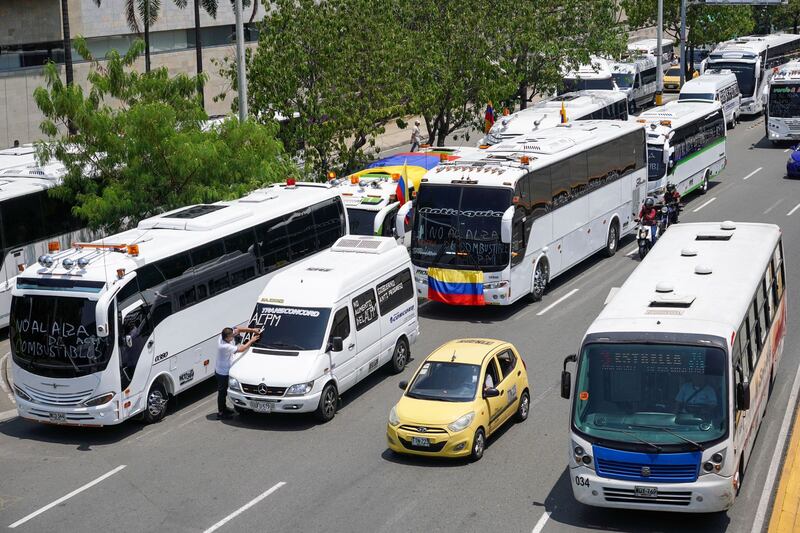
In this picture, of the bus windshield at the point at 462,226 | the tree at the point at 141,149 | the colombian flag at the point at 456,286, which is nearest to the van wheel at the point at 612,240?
the bus windshield at the point at 462,226

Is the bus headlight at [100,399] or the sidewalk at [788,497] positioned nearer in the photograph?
the sidewalk at [788,497]

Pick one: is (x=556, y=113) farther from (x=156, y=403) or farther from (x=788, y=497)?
(x=788, y=497)

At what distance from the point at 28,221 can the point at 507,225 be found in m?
11.0

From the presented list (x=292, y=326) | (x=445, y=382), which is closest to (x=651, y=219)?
(x=292, y=326)

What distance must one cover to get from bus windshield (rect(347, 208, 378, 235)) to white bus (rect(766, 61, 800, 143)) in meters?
24.3

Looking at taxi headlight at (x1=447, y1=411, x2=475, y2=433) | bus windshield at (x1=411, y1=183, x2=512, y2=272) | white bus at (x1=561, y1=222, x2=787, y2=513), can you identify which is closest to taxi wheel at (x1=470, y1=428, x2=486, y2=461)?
taxi headlight at (x1=447, y1=411, x2=475, y2=433)

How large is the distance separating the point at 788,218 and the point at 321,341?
65.7 ft

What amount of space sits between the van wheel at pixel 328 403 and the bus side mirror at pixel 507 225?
674cm

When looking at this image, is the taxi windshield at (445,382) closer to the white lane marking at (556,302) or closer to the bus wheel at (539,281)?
the white lane marking at (556,302)

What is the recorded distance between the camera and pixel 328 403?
19.5m

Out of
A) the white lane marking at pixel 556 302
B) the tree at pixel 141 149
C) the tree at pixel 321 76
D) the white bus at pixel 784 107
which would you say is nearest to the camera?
the tree at pixel 141 149

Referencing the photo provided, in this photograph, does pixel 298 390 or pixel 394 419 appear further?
pixel 298 390

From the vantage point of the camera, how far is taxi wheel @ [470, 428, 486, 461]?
673 inches

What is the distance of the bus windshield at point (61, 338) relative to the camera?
1878 centimetres
